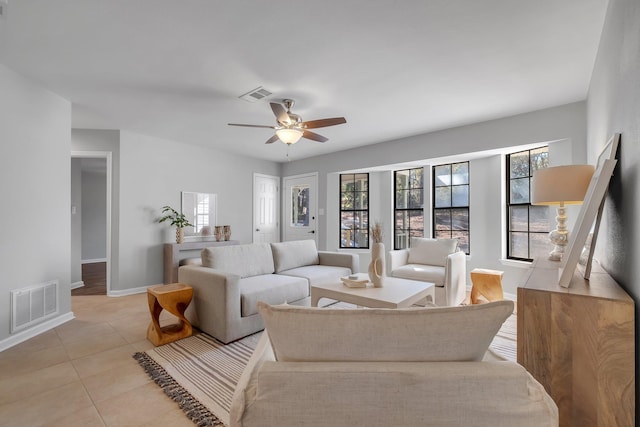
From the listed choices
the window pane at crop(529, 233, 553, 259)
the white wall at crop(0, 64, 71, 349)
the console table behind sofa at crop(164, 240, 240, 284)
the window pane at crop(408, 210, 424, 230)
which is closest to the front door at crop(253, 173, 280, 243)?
the console table behind sofa at crop(164, 240, 240, 284)

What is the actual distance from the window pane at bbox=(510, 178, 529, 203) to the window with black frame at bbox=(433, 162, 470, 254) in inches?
24.7

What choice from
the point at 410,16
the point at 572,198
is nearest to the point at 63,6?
the point at 410,16

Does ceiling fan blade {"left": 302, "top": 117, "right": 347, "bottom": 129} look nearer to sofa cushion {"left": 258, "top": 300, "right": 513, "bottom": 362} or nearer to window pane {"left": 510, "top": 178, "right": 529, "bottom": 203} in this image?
sofa cushion {"left": 258, "top": 300, "right": 513, "bottom": 362}

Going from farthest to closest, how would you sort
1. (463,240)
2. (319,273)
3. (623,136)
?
(463,240) → (319,273) → (623,136)

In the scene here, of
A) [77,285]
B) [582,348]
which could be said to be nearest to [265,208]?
[77,285]

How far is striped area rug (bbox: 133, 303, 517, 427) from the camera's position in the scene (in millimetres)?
1719

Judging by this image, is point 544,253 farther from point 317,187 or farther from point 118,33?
point 118,33

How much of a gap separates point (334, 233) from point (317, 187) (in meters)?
1.02

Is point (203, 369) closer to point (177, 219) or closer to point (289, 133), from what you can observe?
point (289, 133)

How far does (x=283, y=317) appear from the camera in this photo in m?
0.88

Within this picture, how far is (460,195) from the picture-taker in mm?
4688

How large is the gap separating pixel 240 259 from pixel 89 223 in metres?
6.26

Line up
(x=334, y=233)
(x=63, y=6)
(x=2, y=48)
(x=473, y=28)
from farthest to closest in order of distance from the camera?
(x=334, y=233), (x=2, y=48), (x=473, y=28), (x=63, y=6)

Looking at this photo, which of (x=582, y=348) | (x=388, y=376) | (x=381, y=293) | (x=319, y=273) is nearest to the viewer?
(x=388, y=376)
